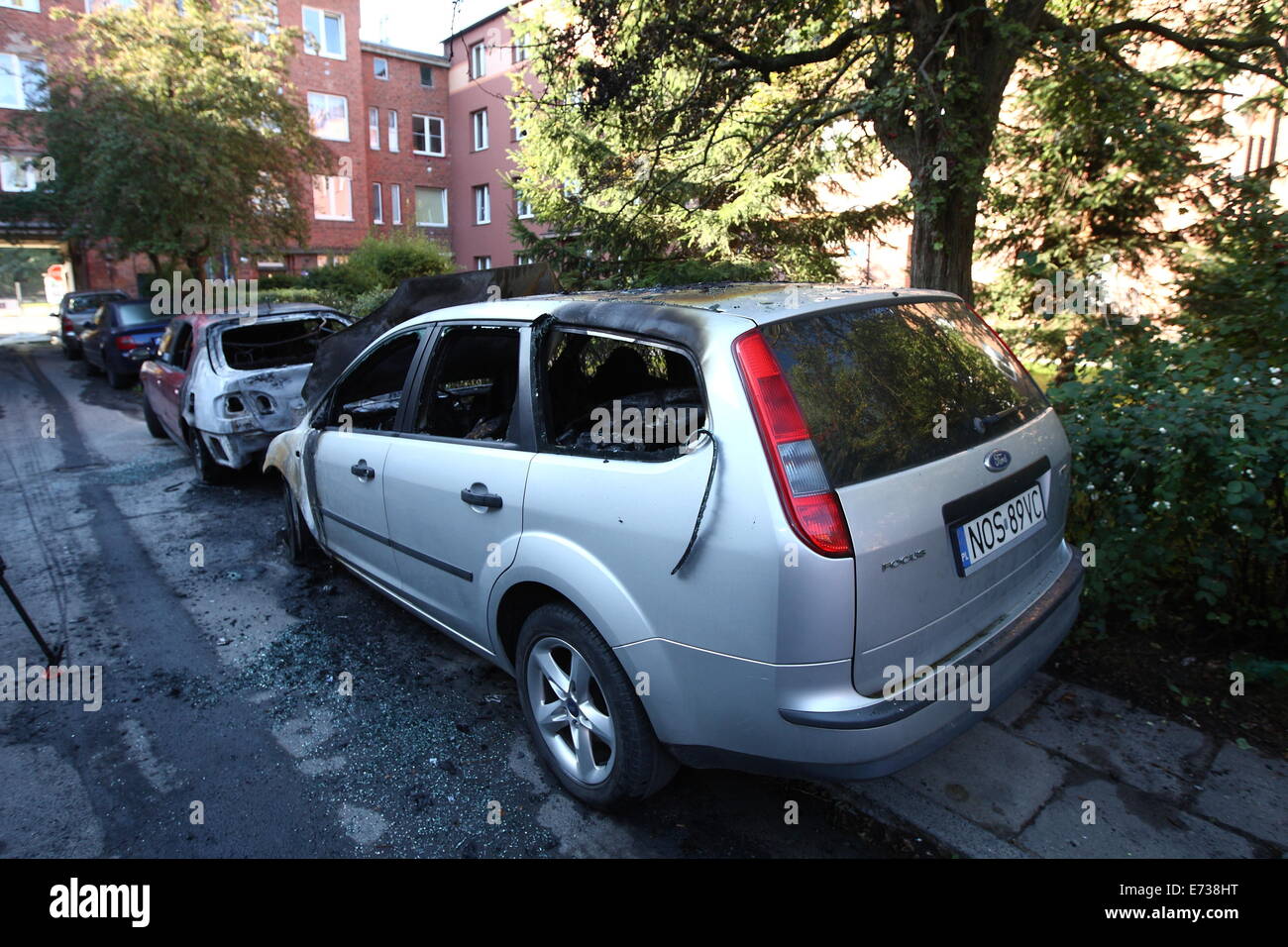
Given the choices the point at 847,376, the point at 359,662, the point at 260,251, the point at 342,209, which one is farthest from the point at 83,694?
the point at 342,209

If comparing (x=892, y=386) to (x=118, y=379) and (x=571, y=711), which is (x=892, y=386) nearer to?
(x=571, y=711)

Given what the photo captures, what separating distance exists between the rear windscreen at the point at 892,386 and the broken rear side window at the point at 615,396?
0.43 metres

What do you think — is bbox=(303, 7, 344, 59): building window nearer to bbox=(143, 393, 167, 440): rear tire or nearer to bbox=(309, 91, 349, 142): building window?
bbox=(309, 91, 349, 142): building window

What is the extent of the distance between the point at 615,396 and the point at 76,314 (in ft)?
72.5

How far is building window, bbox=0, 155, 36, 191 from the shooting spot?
26553mm

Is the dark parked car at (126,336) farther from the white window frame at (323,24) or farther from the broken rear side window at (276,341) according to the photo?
the white window frame at (323,24)

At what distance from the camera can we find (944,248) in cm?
674

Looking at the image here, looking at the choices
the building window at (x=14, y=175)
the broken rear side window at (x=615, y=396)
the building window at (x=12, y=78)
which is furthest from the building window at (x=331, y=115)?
the broken rear side window at (x=615, y=396)

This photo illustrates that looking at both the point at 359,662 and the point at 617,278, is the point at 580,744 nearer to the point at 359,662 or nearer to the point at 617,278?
the point at 359,662

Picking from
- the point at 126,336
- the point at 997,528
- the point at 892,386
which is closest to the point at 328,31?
the point at 126,336

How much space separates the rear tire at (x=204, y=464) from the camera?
7.73m

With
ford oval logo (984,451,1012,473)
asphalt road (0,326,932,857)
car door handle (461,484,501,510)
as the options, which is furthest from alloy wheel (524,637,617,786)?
ford oval logo (984,451,1012,473)

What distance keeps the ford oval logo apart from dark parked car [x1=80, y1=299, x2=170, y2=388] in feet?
51.2
